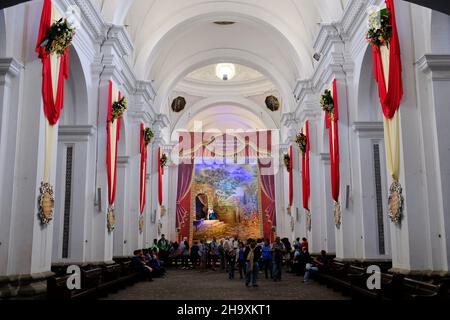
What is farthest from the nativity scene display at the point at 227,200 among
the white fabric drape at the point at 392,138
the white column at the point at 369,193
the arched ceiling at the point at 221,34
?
the white fabric drape at the point at 392,138

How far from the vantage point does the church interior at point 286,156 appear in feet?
27.0

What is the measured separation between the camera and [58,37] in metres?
A: 8.70

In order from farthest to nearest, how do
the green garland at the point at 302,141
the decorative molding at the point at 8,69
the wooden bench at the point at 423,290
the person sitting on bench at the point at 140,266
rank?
the green garland at the point at 302,141
the person sitting on bench at the point at 140,266
the decorative molding at the point at 8,69
the wooden bench at the point at 423,290

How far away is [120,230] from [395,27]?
34.5ft

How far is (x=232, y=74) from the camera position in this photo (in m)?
29.0

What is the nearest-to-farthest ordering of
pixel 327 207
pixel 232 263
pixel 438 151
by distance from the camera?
pixel 438 151, pixel 232 263, pixel 327 207

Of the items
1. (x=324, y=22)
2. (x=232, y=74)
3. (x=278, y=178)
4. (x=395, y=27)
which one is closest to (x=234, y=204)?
(x=278, y=178)

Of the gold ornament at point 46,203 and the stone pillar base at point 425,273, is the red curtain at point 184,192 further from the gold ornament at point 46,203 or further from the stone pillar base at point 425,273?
the stone pillar base at point 425,273

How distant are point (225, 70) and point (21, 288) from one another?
22.1 m

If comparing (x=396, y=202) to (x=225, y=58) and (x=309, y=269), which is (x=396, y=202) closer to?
(x=309, y=269)

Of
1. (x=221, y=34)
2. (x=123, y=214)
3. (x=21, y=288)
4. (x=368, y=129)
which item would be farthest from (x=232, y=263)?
(x=221, y=34)

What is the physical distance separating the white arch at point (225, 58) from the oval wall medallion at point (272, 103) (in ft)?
21.2

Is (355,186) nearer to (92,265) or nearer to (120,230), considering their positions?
(92,265)
